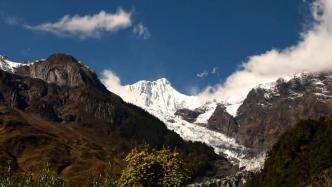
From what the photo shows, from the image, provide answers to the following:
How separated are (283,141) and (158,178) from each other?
494ft

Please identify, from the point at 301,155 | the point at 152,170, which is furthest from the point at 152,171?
the point at 301,155

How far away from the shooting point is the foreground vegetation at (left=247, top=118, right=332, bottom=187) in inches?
6560

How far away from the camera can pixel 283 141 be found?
19825 cm

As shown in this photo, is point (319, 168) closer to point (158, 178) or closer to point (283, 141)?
point (283, 141)

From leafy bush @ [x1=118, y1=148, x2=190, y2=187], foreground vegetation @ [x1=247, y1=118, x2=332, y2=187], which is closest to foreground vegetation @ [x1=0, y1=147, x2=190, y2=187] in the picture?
leafy bush @ [x1=118, y1=148, x2=190, y2=187]

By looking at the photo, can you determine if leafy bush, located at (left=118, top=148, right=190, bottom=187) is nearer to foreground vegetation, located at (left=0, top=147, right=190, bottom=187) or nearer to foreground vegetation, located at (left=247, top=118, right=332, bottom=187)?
foreground vegetation, located at (left=0, top=147, right=190, bottom=187)

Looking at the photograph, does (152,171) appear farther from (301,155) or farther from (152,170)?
(301,155)

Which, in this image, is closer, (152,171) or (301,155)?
(152,171)

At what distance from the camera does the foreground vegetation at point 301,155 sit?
166625 millimetres

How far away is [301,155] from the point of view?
17988cm

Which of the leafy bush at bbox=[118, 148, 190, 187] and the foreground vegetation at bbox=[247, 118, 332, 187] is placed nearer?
the leafy bush at bbox=[118, 148, 190, 187]

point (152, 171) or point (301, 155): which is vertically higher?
point (301, 155)

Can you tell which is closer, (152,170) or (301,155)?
(152,170)

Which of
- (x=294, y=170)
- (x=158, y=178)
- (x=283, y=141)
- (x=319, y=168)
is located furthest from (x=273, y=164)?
(x=158, y=178)
